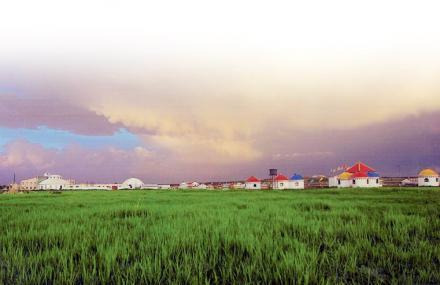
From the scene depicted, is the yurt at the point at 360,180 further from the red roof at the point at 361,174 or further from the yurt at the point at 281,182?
the yurt at the point at 281,182

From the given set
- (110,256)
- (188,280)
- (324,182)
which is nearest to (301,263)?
(188,280)

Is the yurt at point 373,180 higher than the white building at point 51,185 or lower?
higher

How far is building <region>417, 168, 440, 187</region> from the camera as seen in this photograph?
55.5 meters

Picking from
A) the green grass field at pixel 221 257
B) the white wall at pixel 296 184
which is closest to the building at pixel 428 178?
the white wall at pixel 296 184

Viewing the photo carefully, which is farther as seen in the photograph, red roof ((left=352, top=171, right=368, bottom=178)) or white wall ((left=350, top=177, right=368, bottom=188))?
red roof ((left=352, top=171, right=368, bottom=178))

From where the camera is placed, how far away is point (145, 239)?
4449mm

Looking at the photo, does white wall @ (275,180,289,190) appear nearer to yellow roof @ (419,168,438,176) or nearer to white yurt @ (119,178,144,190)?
yellow roof @ (419,168,438,176)

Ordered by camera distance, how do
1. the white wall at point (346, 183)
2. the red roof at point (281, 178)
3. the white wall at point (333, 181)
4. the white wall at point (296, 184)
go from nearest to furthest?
the white wall at point (346, 183) < the white wall at point (333, 181) < the white wall at point (296, 184) < the red roof at point (281, 178)

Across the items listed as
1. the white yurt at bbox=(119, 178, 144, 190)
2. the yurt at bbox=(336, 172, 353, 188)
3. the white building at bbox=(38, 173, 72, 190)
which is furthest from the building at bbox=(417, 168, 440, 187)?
the white building at bbox=(38, 173, 72, 190)

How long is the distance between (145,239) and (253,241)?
59.7 inches

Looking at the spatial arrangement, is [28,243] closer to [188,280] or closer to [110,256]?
[110,256]

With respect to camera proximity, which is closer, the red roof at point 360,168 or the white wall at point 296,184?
the red roof at point 360,168

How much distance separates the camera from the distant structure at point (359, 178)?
5418 cm

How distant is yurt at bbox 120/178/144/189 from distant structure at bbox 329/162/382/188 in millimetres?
55614
